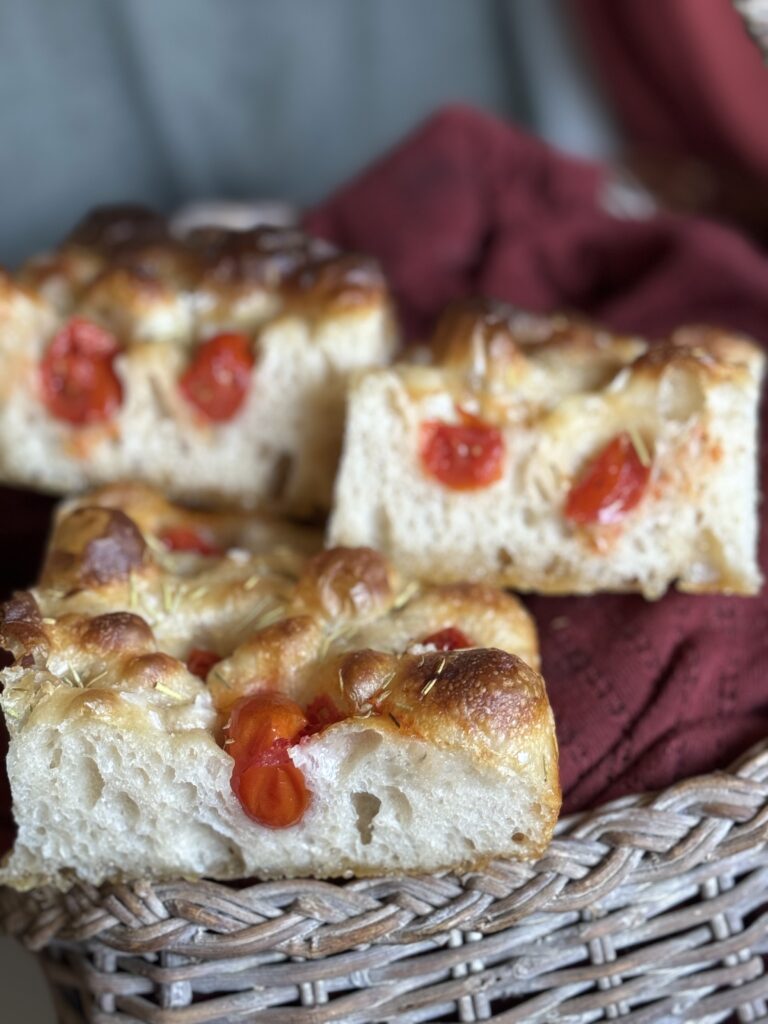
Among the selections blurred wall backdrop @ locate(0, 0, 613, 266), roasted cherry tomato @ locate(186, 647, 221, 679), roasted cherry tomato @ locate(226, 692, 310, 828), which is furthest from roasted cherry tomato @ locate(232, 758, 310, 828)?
blurred wall backdrop @ locate(0, 0, 613, 266)

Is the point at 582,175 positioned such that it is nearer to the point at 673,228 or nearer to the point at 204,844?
the point at 673,228

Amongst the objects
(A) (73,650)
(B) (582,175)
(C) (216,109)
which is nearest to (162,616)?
(A) (73,650)

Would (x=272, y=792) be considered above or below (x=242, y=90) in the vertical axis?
below

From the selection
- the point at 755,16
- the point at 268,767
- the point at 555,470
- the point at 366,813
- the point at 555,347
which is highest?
the point at 755,16

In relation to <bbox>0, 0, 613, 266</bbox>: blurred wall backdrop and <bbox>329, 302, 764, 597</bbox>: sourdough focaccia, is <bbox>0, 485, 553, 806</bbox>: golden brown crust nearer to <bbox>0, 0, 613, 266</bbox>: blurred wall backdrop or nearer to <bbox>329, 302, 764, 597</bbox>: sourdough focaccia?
<bbox>329, 302, 764, 597</bbox>: sourdough focaccia

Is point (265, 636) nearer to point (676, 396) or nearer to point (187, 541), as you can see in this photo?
point (187, 541)

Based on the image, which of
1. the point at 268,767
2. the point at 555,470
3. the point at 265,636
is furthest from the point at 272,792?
the point at 555,470
